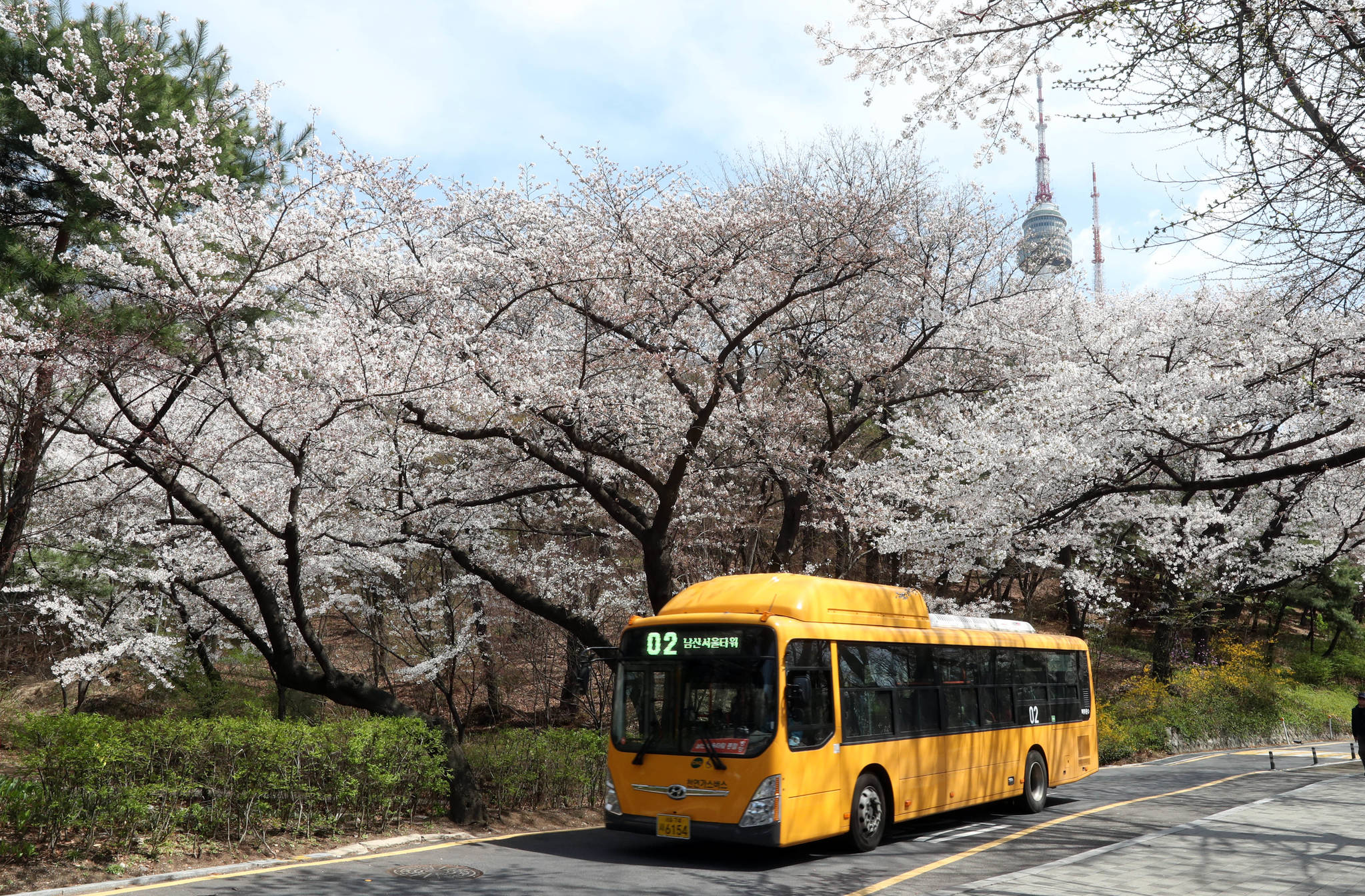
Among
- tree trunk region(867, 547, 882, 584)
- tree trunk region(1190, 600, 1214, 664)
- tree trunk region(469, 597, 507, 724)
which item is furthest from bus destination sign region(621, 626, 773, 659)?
tree trunk region(1190, 600, 1214, 664)

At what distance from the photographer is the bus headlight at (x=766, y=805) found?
8727 mm

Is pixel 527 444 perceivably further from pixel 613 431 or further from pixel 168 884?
pixel 168 884

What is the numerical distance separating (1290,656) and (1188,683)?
13533mm

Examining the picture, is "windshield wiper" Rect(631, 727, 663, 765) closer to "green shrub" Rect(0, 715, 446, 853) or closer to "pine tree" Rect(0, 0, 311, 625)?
"green shrub" Rect(0, 715, 446, 853)

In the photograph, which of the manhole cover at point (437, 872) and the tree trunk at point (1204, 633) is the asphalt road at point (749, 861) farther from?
the tree trunk at point (1204, 633)

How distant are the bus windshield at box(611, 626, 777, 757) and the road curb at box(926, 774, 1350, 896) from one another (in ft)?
7.32

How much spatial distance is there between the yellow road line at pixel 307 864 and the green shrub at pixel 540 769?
1.02m

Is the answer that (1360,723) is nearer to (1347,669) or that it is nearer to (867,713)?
(867,713)

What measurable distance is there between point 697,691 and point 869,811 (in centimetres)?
241

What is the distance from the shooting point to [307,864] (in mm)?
8461

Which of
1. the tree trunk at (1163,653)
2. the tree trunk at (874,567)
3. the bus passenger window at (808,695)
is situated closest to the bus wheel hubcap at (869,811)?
the bus passenger window at (808,695)

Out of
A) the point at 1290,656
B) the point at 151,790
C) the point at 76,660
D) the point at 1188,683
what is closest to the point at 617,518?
the point at 151,790

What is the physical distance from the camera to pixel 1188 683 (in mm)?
24062

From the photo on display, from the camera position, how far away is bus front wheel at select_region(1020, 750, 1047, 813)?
A: 513 inches
